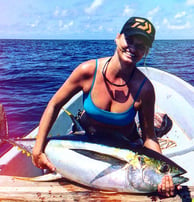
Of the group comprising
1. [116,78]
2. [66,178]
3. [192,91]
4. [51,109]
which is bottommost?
[192,91]

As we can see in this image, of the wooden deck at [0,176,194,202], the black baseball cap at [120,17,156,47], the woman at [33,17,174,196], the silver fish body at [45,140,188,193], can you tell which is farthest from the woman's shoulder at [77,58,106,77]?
the wooden deck at [0,176,194,202]

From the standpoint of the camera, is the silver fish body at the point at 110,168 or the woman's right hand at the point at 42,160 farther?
the woman's right hand at the point at 42,160

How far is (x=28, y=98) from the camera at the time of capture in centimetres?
1150

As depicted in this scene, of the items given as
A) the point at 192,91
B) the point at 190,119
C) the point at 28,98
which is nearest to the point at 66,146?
the point at 190,119

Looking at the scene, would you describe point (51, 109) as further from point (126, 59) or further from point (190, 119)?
point (190, 119)

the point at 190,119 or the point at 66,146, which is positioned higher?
the point at 66,146

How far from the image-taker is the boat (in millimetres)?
3523

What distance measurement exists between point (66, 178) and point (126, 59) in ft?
3.86

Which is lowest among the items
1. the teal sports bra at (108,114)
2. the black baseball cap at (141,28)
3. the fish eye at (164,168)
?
the fish eye at (164,168)

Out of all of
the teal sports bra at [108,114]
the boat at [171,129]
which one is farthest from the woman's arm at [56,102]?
the boat at [171,129]

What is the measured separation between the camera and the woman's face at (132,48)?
2422mm

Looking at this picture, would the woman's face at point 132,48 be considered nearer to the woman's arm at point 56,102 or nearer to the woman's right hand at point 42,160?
the woman's arm at point 56,102

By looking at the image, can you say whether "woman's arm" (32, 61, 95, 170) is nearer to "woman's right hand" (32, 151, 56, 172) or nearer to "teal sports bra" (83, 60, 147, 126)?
"woman's right hand" (32, 151, 56, 172)

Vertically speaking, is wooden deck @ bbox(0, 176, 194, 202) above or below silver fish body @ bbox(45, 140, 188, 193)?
below
